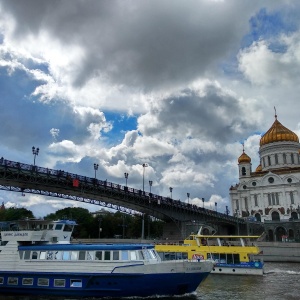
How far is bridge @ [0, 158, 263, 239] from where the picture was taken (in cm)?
5103

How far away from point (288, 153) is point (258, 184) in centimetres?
1469

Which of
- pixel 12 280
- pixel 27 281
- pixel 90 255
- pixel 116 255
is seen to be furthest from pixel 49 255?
pixel 116 255

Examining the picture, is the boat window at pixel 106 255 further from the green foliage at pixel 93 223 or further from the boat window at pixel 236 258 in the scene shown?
the green foliage at pixel 93 223

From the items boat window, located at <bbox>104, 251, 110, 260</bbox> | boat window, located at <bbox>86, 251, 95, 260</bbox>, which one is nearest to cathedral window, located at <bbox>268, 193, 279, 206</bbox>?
boat window, located at <bbox>104, 251, 110, 260</bbox>

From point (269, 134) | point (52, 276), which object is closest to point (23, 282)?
point (52, 276)

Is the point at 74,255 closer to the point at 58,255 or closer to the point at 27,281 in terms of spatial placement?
the point at 58,255

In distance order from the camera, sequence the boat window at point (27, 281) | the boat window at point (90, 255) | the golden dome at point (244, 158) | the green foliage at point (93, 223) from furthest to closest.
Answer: the golden dome at point (244, 158)
the green foliage at point (93, 223)
the boat window at point (27, 281)
the boat window at point (90, 255)

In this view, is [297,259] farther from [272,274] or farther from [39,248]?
[39,248]

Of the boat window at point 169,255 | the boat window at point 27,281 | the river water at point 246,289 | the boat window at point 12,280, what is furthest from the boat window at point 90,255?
the boat window at point 169,255

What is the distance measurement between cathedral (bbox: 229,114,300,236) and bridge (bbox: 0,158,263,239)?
28473 millimetres

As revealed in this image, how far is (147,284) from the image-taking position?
2481cm

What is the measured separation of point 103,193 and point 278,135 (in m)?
78.5

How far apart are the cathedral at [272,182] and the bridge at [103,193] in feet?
93.4

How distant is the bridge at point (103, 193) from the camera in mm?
51031
